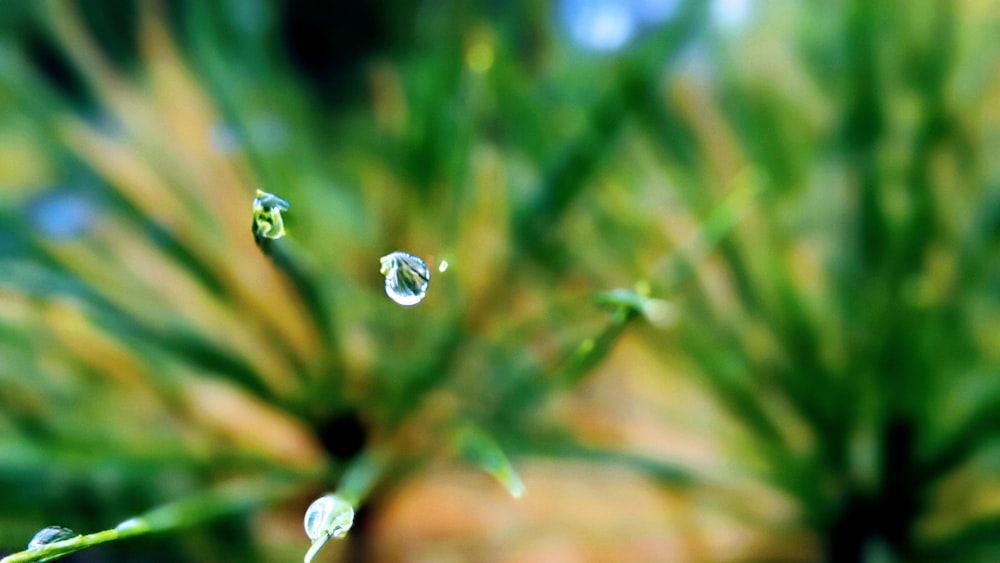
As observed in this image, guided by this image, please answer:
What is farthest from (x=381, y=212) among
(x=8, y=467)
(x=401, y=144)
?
(x=8, y=467)

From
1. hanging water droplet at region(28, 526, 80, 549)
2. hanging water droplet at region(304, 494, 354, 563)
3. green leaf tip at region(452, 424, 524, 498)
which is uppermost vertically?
green leaf tip at region(452, 424, 524, 498)

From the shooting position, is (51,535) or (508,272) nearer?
(51,535)

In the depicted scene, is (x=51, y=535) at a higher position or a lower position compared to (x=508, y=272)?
lower

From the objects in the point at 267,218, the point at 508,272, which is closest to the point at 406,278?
the point at 267,218

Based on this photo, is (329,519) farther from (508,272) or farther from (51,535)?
(508,272)

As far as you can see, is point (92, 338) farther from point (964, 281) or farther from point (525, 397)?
point (964, 281)
